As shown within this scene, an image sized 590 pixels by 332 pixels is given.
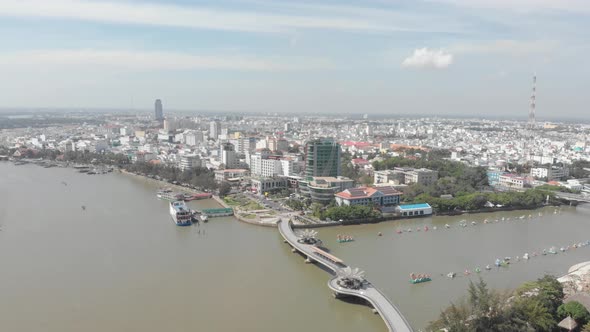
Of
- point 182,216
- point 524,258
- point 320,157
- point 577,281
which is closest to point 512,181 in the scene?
point 320,157

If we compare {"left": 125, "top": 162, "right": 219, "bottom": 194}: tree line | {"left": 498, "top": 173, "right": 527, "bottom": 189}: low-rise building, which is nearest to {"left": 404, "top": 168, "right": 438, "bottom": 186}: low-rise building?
{"left": 498, "top": 173, "right": 527, "bottom": 189}: low-rise building

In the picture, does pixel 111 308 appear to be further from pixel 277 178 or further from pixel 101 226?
pixel 277 178

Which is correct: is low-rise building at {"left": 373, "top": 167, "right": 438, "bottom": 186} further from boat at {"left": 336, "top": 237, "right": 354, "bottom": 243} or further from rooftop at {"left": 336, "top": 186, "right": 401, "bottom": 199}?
boat at {"left": 336, "top": 237, "right": 354, "bottom": 243}

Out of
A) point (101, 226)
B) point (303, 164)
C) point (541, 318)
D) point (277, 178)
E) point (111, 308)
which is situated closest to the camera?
point (541, 318)

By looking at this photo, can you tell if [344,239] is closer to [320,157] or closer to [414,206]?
[414,206]

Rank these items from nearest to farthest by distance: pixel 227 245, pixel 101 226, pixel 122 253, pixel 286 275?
pixel 286 275
pixel 122 253
pixel 227 245
pixel 101 226

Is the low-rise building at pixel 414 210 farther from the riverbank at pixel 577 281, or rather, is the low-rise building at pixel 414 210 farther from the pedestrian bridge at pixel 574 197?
the pedestrian bridge at pixel 574 197

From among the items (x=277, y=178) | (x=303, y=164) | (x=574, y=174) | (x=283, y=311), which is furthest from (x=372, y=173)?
(x=283, y=311)
